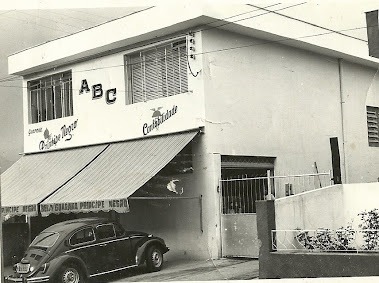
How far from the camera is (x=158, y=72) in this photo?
43.4ft

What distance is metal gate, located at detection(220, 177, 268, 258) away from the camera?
12.0 m

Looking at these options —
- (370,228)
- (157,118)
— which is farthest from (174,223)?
(370,228)

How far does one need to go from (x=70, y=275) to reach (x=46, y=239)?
3.28 ft

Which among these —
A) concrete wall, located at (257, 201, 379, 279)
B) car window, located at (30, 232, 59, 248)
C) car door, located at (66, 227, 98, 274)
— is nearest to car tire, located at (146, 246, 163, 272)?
car door, located at (66, 227, 98, 274)

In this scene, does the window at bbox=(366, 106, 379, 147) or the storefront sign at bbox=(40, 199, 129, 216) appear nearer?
the storefront sign at bbox=(40, 199, 129, 216)

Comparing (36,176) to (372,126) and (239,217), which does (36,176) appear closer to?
(239,217)

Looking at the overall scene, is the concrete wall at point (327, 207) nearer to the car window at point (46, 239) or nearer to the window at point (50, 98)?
the car window at point (46, 239)

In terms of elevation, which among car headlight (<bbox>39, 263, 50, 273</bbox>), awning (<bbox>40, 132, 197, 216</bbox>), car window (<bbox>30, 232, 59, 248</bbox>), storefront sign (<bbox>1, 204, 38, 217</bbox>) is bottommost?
car headlight (<bbox>39, 263, 50, 273</bbox>)

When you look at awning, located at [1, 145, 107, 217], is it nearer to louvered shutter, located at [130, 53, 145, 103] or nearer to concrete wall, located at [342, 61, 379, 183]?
louvered shutter, located at [130, 53, 145, 103]

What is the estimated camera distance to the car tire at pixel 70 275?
10.0 metres

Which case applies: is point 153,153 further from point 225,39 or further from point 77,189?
point 225,39

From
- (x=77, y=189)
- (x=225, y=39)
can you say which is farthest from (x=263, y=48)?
(x=77, y=189)

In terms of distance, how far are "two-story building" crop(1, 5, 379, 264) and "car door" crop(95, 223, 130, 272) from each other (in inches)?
20.0

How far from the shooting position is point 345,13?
12.5m
